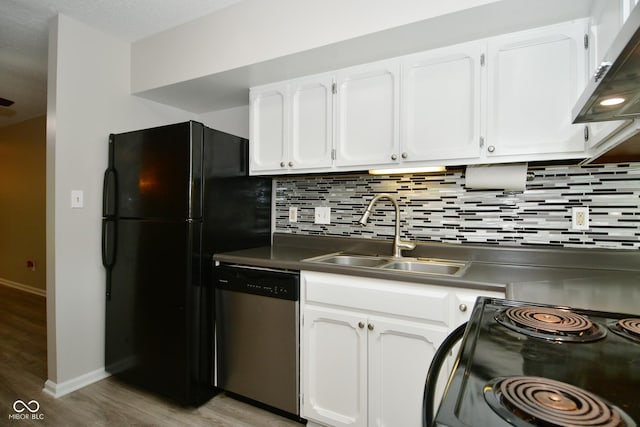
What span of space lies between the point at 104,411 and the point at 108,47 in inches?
90.6

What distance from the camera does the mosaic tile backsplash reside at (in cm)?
163

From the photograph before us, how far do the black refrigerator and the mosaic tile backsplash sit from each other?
56 centimetres

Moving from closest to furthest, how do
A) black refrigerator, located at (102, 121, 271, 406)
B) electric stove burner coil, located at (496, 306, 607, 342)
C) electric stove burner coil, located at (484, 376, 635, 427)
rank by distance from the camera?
electric stove burner coil, located at (484, 376, 635, 427), electric stove burner coil, located at (496, 306, 607, 342), black refrigerator, located at (102, 121, 271, 406)

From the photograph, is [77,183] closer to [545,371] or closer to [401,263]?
[401,263]

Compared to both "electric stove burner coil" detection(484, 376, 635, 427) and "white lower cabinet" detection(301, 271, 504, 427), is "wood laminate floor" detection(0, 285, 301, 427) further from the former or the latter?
"electric stove burner coil" detection(484, 376, 635, 427)

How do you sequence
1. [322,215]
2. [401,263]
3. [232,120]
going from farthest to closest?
[232,120]
[322,215]
[401,263]

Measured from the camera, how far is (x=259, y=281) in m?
1.86

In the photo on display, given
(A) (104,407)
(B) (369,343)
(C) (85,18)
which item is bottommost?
(A) (104,407)

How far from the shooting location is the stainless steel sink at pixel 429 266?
179 centimetres

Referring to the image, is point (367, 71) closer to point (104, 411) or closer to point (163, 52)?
point (163, 52)

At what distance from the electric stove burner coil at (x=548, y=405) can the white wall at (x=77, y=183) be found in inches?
95.4

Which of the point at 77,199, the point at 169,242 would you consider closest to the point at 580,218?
the point at 169,242

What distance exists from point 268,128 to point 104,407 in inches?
74.9

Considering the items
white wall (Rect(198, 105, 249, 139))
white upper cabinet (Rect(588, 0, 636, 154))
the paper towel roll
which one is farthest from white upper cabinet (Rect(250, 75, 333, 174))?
white upper cabinet (Rect(588, 0, 636, 154))
